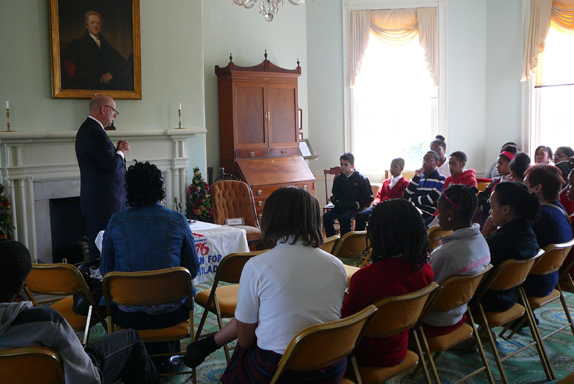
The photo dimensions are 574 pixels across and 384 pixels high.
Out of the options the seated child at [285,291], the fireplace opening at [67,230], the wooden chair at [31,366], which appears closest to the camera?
the wooden chair at [31,366]

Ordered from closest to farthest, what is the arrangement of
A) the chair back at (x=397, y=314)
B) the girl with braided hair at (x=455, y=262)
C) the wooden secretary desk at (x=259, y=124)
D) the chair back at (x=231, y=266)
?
the chair back at (x=397, y=314) < the girl with braided hair at (x=455, y=262) < the chair back at (x=231, y=266) < the wooden secretary desk at (x=259, y=124)

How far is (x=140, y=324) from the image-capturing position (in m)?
2.54

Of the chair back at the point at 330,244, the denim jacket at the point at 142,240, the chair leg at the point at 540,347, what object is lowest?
the chair leg at the point at 540,347

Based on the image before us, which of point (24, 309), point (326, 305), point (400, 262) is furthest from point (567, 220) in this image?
point (24, 309)

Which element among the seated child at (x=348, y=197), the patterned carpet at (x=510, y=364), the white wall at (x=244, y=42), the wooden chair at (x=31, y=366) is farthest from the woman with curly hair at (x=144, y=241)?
the white wall at (x=244, y=42)

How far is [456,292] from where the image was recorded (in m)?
2.29

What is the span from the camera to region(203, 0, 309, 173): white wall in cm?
731

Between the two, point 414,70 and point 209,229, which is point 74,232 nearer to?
point 209,229

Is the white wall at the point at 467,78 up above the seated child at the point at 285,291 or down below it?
above

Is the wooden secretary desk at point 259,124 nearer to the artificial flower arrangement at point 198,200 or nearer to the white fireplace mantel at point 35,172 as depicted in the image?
the artificial flower arrangement at point 198,200

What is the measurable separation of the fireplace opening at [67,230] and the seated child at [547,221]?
13.8ft

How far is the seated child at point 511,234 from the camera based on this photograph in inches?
107

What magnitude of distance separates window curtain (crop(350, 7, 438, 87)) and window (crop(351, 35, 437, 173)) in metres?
0.13

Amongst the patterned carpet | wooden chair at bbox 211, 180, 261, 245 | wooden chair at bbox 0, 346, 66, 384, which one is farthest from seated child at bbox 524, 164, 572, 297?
wooden chair at bbox 211, 180, 261, 245
